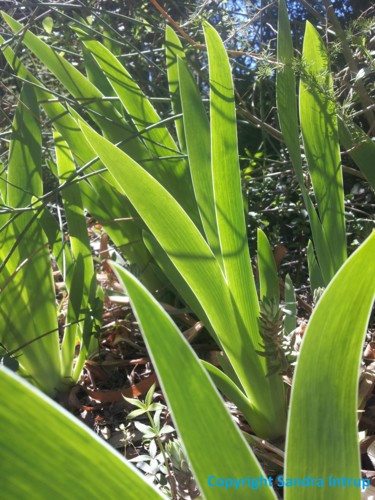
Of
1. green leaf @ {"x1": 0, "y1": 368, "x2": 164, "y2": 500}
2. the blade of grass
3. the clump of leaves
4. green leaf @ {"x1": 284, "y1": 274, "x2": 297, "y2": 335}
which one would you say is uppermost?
green leaf @ {"x1": 0, "y1": 368, "x2": 164, "y2": 500}

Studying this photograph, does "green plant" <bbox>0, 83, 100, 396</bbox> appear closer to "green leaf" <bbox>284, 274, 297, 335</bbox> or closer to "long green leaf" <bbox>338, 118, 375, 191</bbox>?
"green leaf" <bbox>284, 274, 297, 335</bbox>

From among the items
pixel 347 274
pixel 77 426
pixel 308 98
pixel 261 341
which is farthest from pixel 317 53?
pixel 77 426

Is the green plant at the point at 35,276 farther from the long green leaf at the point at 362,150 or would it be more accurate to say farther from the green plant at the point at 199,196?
the long green leaf at the point at 362,150

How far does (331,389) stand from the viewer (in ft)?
1.31

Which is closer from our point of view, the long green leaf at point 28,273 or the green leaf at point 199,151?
the green leaf at point 199,151

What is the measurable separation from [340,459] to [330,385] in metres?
0.06

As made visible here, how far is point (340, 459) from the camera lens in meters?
0.41

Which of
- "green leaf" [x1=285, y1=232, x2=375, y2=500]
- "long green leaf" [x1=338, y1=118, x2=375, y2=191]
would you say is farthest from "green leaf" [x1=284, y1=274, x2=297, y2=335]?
"green leaf" [x1=285, y1=232, x2=375, y2=500]

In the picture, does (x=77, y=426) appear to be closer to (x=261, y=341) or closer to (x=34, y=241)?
(x=261, y=341)

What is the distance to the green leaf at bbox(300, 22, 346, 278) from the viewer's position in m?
0.78

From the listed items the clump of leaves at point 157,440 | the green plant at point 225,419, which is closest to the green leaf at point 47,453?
the green plant at point 225,419

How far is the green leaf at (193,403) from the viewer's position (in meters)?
0.36

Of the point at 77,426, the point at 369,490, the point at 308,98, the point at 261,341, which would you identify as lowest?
the point at 369,490

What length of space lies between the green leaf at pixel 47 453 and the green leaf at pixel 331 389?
140 mm
